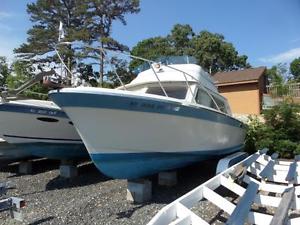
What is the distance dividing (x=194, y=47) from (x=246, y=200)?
38651mm

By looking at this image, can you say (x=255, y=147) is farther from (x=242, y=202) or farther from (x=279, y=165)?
(x=242, y=202)

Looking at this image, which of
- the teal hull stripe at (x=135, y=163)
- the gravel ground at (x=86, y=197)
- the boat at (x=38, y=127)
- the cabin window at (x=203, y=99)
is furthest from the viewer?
the boat at (x=38, y=127)

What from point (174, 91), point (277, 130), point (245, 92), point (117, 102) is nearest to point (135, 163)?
point (117, 102)

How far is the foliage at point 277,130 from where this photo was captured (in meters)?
11.9

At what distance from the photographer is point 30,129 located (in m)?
8.43

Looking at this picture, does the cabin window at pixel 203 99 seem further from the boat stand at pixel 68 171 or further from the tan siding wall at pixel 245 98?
the tan siding wall at pixel 245 98

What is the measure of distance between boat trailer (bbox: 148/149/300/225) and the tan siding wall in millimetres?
16621

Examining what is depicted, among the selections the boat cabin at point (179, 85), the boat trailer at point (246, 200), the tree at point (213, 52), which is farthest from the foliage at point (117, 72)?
the tree at point (213, 52)

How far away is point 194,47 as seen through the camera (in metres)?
41.8

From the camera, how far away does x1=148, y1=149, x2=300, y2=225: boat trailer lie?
3807 mm

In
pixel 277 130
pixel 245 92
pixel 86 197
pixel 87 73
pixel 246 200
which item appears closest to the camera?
pixel 246 200

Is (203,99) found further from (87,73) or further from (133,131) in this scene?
(87,73)

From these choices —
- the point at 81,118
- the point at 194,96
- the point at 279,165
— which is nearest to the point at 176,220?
the point at 81,118

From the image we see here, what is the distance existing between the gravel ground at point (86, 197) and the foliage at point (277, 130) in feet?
11.4
